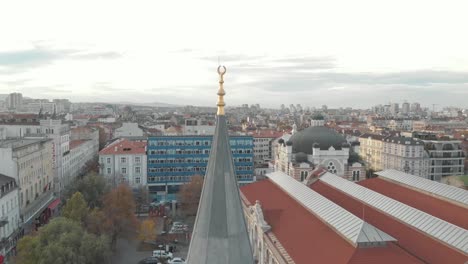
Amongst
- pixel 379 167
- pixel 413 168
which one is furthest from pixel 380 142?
pixel 413 168

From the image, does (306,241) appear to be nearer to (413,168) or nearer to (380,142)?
(413,168)

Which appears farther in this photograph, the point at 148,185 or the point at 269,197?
the point at 148,185

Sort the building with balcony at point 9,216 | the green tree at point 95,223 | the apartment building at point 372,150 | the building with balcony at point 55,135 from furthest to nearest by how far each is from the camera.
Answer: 1. the apartment building at point 372,150
2. the building with balcony at point 55,135
3. the green tree at point 95,223
4. the building with balcony at point 9,216

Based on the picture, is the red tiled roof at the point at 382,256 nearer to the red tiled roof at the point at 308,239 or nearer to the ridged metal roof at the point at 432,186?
the red tiled roof at the point at 308,239

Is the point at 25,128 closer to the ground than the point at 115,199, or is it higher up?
higher up

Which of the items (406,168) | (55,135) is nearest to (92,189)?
(55,135)

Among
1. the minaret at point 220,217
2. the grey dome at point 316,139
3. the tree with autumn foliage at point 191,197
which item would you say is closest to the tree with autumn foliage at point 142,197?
the tree with autumn foliage at point 191,197

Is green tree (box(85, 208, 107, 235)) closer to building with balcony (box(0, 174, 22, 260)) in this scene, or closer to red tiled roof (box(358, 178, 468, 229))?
building with balcony (box(0, 174, 22, 260))
